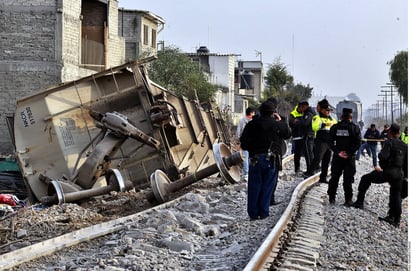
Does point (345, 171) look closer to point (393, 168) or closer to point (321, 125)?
point (393, 168)

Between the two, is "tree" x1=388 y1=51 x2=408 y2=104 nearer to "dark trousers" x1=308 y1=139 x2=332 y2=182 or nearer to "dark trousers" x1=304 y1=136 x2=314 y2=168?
"dark trousers" x1=304 y1=136 x2=314 y2=168

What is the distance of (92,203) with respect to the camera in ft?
45.4

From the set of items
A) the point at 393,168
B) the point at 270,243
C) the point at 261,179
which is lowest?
the point at 270,243

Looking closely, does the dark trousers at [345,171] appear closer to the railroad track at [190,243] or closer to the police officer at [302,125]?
the railroad track at [190,243]

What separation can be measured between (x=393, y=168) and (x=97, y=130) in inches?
308

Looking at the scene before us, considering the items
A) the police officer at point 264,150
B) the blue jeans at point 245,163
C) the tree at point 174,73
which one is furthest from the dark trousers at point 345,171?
the tree at point 174,73

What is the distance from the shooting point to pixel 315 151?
47.4ft

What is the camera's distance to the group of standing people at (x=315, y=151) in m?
9.36

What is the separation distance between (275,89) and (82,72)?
48088 millimetres

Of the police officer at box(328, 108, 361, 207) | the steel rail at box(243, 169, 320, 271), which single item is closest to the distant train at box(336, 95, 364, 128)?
the police officer at box(328, 108, 361, 207)

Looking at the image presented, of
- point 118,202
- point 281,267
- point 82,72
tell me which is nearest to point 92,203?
point 118,202

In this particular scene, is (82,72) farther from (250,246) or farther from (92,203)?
(250,246)

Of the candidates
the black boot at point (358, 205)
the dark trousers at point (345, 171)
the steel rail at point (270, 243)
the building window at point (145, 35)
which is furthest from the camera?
the building window at point (145, 35)

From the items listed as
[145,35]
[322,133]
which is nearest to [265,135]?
[322,133]
